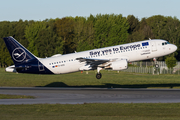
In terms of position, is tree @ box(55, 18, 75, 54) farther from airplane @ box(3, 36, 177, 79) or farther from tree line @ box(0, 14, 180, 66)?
airplane @ box(3, 36, 177, 79)

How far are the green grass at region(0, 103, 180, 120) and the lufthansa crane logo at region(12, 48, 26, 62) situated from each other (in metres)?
21.7

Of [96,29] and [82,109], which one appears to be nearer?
[82,109]

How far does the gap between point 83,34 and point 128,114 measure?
495 feet

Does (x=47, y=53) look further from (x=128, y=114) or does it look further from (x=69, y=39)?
(x=128, y=114)

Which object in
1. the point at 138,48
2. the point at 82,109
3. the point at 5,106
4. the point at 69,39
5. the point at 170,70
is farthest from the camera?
the point at 69,39

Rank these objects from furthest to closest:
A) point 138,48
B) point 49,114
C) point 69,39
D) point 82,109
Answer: point 69,39 < point 138,48 < point 82,109 < point 49,114

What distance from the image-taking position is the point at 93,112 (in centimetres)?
2948

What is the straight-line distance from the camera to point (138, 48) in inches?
1992

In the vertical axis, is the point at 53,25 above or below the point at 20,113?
above

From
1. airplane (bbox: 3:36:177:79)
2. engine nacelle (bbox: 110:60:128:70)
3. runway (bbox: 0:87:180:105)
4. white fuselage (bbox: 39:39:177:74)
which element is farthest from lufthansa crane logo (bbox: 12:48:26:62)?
engine nacelle (bbox: 110:60:128:70)

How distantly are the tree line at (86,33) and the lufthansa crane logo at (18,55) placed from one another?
95.6 metres

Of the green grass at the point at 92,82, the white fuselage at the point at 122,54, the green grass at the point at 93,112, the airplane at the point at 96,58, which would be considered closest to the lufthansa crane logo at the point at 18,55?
the airplane at the point at 96,58

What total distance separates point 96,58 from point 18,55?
13605mm

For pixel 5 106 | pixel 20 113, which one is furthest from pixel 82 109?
pixel 5 106
